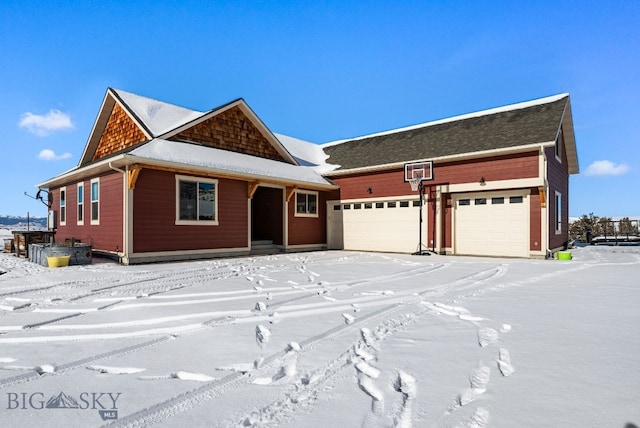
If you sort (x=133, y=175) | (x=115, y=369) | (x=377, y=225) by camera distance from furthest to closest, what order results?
(x=377, y=225), (x=133, y=175), (x=115, y=369)

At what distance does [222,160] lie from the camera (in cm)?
1159

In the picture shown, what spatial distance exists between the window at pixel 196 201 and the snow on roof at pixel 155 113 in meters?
2.24

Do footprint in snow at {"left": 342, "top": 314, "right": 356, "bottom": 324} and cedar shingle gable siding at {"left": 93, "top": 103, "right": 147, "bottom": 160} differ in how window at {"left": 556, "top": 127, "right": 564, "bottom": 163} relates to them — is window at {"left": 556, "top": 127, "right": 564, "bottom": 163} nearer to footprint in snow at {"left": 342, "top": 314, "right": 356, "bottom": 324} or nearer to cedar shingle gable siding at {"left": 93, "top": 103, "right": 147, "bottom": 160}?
footprint in snow at {"left": 342, "top": 314, "right": 356, "bottom": 324}

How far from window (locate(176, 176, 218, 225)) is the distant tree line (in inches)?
812

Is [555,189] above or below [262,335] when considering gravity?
above

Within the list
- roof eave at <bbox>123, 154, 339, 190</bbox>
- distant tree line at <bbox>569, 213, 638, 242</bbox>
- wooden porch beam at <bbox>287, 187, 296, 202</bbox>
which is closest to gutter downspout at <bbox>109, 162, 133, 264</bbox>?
roof eave at <bbox>123, 154, 339, 190</bbox>

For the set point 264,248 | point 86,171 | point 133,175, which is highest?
point 86,171

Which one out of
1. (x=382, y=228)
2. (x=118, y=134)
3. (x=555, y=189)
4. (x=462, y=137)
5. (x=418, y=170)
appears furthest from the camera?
(x=382, y=228)

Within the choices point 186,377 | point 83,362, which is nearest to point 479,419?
point 186,377

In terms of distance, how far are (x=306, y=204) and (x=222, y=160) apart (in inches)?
172

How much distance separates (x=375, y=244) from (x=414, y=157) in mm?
3851

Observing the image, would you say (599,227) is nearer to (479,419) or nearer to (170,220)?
(170,220)

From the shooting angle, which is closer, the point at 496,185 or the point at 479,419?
the point at 479,419

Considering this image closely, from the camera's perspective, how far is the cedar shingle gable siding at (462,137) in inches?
460
